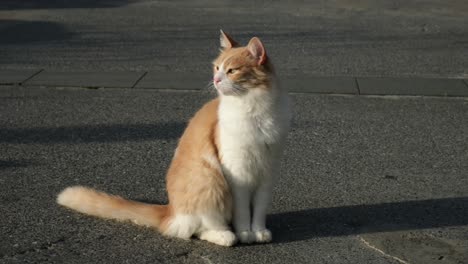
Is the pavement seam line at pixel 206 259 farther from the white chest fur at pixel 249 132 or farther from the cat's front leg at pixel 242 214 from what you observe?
the white chest fur at pixel 249 132

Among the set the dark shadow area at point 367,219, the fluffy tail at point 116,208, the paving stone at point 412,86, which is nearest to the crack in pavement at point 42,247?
the fluffy tail at point 116,208

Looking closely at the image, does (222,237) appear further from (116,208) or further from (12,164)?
(12,164)

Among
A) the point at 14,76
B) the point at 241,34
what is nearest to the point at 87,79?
the point at 14,76

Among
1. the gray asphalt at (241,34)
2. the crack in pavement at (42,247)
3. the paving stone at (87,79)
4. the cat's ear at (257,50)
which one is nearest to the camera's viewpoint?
the cat's ear at (257,50)

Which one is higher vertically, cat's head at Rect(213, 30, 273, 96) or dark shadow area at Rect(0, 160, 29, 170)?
cat's head at Rect(213, 30, 273, 96)

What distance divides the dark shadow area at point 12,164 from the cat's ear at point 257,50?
2.48m

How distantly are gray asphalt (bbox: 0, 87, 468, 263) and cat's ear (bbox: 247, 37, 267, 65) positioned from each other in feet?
3.68

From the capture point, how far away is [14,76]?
8617mm

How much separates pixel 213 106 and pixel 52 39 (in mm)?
7270

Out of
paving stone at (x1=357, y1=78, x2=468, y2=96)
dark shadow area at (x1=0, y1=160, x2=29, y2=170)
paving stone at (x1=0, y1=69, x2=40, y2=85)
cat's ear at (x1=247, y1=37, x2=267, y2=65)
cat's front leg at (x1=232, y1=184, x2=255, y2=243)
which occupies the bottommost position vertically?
paving stone at (x1=0, y1=69, x2=40, y2=85)

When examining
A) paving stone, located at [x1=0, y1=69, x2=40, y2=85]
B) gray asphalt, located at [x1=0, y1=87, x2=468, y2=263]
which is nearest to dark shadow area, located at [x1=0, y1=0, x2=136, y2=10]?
paving stone, located at [x1=0, y1=69, x2=40, y2=85]

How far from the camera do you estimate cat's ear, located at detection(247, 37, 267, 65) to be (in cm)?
416

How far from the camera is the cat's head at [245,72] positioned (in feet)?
13.7

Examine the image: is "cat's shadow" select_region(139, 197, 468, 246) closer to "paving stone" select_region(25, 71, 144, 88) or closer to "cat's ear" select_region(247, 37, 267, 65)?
"cat's ear" select_region(247, 37, 267, 65)
